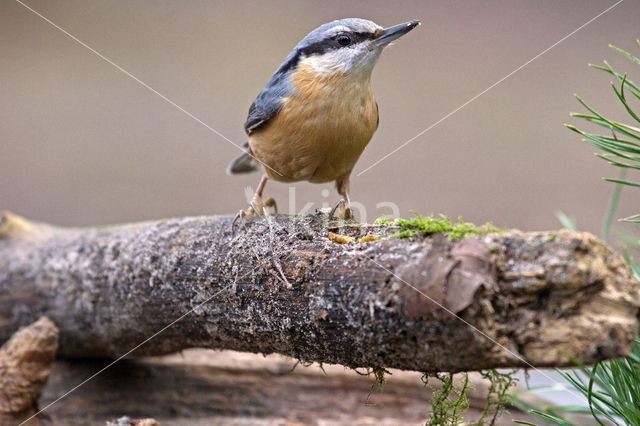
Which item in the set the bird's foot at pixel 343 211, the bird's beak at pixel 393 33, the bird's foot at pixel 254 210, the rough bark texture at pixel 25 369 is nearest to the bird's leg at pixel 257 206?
the bird's foot at pixel 254 210

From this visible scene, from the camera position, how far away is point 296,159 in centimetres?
294

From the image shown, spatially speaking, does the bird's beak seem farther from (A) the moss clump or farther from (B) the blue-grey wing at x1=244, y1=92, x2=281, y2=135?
(A) the moss clump

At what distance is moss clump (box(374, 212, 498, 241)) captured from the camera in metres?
1.69

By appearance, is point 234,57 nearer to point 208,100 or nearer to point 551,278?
point 208,100

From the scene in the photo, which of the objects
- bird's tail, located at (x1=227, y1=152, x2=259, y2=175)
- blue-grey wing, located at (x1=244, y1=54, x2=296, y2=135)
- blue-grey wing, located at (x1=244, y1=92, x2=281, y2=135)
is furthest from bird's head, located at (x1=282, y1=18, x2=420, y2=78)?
bird's tail, located at (x1=227, y1=152, x2=259, y2=175)

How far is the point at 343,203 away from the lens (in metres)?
3.08

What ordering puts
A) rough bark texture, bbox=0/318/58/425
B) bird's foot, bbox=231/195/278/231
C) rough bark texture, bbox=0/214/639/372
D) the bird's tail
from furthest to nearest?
the bird's tail
rough bark texture, bbox=0/318/58/425
bird's foot, bbox=231/195/278/231
rough bark texture, bbox=0/214/639/372

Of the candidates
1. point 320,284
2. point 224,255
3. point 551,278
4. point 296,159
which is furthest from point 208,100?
point 551,278

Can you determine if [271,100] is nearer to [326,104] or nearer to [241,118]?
[326,104]

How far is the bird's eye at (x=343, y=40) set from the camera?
2916mm

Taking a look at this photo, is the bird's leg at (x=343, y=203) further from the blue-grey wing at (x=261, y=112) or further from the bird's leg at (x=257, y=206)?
the blue-grey wing at (x=261, y=112)

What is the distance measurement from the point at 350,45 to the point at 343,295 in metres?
1.52

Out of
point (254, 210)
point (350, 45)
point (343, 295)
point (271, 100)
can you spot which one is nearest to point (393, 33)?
point (350, 45)

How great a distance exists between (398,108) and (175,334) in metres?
5.27
